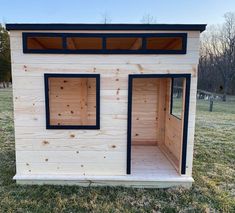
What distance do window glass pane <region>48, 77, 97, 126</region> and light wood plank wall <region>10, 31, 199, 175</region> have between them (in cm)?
141

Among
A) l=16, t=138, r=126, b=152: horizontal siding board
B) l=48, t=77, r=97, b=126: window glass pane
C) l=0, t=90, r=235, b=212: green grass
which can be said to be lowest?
l=0, t=90, r=235, b=212: green grass

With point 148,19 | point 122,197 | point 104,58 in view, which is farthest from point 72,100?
point 148,19

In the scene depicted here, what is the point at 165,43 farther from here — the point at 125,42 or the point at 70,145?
the point at 70,145

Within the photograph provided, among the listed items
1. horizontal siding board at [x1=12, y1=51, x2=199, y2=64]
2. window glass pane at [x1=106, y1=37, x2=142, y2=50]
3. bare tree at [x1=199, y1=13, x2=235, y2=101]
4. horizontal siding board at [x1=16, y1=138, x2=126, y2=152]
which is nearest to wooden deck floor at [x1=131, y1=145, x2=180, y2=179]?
horizontal siding board at [x1=16, y1=138, x2=126, y2=152]

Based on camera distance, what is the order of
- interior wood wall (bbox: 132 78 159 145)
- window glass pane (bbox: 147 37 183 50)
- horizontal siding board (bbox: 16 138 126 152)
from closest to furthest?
horizontal siding board (bbox: 16 138 126 152), window glass pane (bbox: 147 37 183 50), interior wood wall (bbox: 132 78 159 145)

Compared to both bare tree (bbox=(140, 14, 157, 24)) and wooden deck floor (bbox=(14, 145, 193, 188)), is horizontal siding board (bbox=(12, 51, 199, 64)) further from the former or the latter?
bare tree (bbox=(140, 14, 157, 24))

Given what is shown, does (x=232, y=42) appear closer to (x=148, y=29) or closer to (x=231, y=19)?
(x=231, y=19)

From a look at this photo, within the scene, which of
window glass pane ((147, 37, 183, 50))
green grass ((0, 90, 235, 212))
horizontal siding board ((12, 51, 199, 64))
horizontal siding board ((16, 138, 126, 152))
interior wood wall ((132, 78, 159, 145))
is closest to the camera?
green grass ((0, 90, 235, 212))

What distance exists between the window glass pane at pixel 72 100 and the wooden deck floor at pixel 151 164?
1182 millimetres

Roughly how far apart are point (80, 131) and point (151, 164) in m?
1.41

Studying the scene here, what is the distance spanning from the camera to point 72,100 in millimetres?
4508

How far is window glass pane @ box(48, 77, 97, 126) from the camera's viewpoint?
4.40 meters

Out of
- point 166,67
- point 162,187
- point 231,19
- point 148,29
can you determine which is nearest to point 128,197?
point 162,187

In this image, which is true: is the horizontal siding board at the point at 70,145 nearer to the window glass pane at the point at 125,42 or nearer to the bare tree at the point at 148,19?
the window glass pane at the point at 125,42
